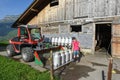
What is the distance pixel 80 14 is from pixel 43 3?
5.29m

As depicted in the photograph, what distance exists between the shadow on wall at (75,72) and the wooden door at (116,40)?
142 inches

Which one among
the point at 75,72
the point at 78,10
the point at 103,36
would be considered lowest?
the point at 75,72

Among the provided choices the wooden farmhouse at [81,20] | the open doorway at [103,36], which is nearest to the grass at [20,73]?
the wooden farmhouse at [81,20]

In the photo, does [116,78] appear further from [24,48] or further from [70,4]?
[70,4]

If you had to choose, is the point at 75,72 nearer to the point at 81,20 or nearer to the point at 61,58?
the point at 61,58

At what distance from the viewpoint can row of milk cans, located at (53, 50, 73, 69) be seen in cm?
943

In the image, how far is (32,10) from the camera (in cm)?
1886

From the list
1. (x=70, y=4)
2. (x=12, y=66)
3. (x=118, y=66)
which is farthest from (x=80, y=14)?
(x=12, y=66)

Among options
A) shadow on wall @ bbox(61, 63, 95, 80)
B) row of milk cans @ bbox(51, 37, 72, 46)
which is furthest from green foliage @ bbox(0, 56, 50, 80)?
row of milk cans @ bbox(51, 37, 72, 46)

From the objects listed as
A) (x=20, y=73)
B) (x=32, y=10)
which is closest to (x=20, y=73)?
(x=20, y=73)

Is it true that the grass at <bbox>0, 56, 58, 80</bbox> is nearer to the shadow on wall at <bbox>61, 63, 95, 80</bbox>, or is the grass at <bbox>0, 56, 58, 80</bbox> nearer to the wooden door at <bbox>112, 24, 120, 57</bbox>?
the shadow on wall at <bbox>61, 63, 95, 80</bbox>

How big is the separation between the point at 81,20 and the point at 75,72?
22.5 feet

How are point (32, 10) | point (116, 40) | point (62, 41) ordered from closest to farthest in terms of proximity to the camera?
point (116, 40) → point (62, 41) → point (32, 10)

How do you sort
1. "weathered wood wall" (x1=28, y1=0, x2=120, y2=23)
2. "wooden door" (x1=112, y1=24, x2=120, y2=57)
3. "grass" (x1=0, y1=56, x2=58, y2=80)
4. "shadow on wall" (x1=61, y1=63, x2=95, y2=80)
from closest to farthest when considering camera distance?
1. "grass" (x1=0, y1=56, x2=58, y2=80)
2. "shadow on wall" (x1=61, y1=63, x2=95, y2=80)
3. "wooden door" (x1=112, y1=24, x2=120, y2=57)
4. "weathered wood wall" (x1=28, y1=0, x2=120, y2=23)
